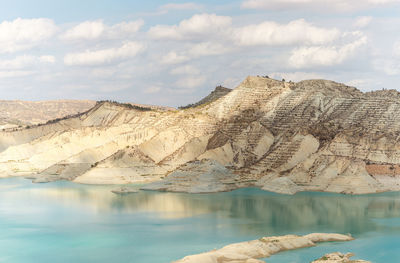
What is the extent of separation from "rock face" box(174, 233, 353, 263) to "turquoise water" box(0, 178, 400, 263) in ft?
3.67

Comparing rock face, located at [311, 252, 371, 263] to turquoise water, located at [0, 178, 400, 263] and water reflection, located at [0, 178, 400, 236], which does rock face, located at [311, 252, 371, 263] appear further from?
water reflection, located at [0, 178, 400, 236]

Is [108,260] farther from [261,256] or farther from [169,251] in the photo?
[261,256]

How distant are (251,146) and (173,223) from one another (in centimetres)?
3821

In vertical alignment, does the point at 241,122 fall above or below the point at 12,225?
above

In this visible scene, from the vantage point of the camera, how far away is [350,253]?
44438 millimetres

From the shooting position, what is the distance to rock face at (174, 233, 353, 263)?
40.7 metres

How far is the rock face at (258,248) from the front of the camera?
4072 cm

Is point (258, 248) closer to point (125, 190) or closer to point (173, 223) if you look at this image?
point (173, 223)

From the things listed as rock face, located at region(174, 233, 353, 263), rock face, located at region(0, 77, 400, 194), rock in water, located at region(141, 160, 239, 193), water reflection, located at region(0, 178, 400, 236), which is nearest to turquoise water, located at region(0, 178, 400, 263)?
water reflection, located at region(0, 178, 400, 236)

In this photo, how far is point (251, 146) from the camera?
311 ft

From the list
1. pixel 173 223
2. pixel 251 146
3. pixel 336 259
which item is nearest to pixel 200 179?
pixel 251 146

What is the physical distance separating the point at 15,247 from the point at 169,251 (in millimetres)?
12723

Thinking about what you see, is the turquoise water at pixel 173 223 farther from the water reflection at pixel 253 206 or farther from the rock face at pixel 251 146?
the rock face at pixel 251 146

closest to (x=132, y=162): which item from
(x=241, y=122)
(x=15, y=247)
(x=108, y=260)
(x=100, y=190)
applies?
(x=100, y=190)
